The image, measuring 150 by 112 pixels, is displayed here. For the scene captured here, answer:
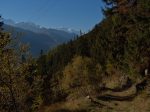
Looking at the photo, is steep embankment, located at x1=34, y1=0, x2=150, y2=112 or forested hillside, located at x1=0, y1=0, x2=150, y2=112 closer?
forested hillside, located at x1=0, y1=0, x2=150, y2=112

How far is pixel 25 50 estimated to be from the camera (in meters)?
21.0

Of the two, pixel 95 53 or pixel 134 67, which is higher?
pixel 95 53

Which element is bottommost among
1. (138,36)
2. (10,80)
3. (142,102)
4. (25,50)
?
(142,102)

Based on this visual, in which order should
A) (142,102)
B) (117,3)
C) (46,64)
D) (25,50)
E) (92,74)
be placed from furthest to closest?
(46,64) < (92,74) < (117,3) < (142,102) < (25,50)

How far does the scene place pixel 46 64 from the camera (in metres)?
147

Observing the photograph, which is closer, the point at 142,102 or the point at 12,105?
the point at 12,105

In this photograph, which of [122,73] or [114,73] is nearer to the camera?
[122,73]

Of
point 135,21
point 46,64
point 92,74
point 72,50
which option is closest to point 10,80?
point 135,21

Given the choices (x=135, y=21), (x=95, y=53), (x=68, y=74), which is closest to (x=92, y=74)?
(x=95, y=53)

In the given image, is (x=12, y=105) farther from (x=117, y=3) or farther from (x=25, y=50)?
(x=117, y=3)

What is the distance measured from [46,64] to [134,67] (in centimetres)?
10239

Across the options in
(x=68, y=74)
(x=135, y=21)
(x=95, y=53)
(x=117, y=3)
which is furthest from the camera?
(x=68, y=74)

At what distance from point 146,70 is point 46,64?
103 meters

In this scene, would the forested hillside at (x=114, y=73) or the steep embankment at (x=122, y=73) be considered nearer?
the forested hillside at (x=114, y=73)
